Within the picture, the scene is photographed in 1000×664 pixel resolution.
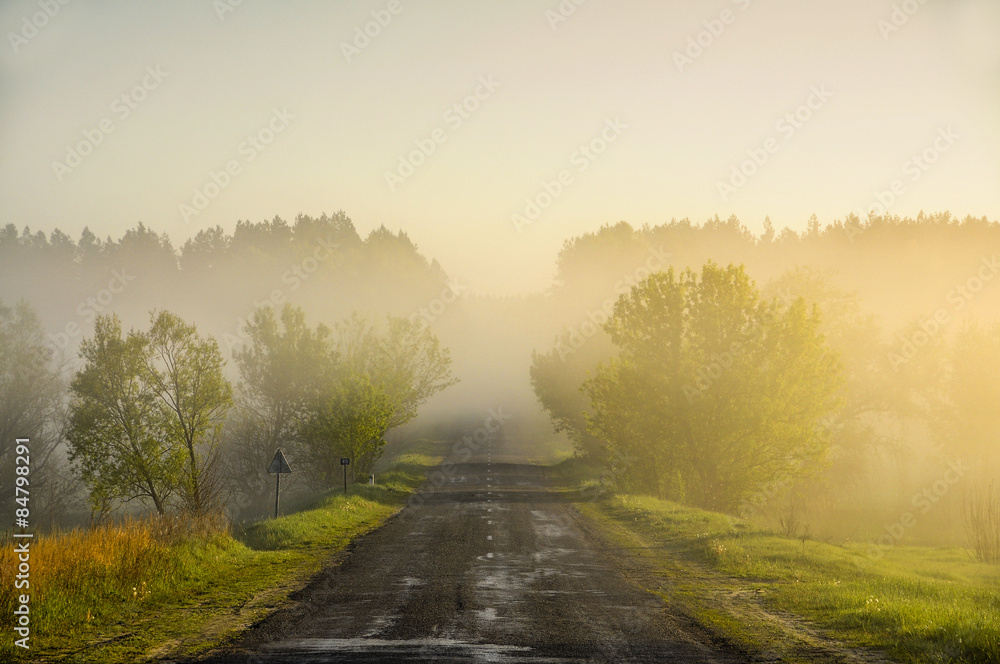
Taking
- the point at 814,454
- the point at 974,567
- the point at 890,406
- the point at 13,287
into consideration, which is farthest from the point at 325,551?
the point at 13,287

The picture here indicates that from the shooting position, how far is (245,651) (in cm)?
976

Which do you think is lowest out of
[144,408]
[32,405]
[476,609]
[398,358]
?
[476,609]

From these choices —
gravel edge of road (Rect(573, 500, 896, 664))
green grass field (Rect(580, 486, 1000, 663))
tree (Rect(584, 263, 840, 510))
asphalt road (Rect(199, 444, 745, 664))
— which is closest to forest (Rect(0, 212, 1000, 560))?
tree (Rect(584, 263, 840, 510))

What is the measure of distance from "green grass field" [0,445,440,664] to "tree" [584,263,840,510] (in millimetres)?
17668

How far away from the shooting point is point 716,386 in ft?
103

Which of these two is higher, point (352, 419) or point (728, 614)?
point (352, 419)

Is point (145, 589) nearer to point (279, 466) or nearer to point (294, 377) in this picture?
point (279, 466)

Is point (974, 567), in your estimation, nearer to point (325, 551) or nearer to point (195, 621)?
point (325, 551)

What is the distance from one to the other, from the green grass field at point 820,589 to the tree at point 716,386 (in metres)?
6.29

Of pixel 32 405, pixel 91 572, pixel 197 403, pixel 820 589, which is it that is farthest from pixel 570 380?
pixel 91 572

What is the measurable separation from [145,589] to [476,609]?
615cm

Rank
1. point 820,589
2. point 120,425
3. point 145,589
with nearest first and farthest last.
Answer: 1. point 145,589
2. point 820,589
3. point 120,425

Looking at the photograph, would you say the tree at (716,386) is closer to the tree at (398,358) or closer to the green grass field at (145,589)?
the tree at (398,358)

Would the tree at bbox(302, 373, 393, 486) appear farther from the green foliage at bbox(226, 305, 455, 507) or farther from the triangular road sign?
the triangular road sign
